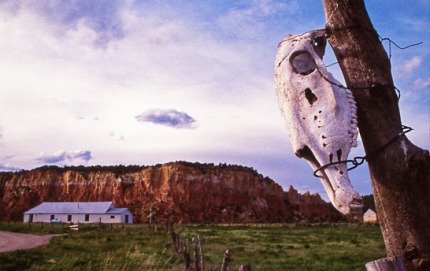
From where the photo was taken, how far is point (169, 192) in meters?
85.2

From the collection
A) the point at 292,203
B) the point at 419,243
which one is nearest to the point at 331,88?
the point at 419,243

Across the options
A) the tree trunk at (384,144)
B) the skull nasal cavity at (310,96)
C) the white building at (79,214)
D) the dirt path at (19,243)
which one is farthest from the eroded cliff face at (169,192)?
the skull nasal cavity at (310,96)

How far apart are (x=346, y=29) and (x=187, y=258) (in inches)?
390

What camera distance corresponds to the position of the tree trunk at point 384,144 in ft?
6.89

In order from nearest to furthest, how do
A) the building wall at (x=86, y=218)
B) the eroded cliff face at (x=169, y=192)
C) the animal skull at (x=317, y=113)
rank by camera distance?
the animal skull at (x=317, y=113) → the building wall at (x=86, y=218) → the eroded cliff face at (x=169, y=192)

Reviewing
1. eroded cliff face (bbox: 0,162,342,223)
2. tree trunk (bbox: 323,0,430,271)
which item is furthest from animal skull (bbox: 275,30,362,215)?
eroded cliff face (bbox: 0,162,342,223)

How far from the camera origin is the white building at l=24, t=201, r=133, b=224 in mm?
66062

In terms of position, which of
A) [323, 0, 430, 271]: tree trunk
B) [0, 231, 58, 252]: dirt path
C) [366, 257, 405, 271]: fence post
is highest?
[323, 0, 430, 271]: tree trunk

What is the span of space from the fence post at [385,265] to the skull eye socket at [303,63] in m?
0.99

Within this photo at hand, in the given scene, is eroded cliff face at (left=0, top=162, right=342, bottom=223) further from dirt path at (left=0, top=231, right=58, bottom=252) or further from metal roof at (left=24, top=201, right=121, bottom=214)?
dirt path at (left=0, top=231, right=58, bottom=252)

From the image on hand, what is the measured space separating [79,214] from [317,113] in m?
69.5

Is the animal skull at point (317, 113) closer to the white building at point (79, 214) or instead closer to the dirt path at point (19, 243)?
the dirt path at point (19, 243)

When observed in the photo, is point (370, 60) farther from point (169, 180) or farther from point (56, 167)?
point (56, 167)

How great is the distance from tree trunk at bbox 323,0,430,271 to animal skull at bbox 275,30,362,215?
20cm
